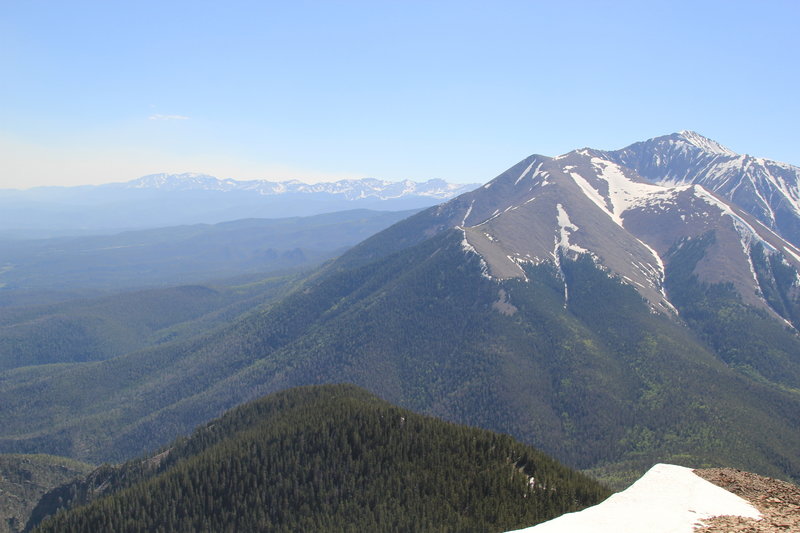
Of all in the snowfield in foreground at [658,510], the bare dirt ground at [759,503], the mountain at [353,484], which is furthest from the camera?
the mountain at [353,484]

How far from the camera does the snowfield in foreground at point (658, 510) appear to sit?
4781 cm

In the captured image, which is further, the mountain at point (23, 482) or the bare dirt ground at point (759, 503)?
the mountain at point (23, 482)

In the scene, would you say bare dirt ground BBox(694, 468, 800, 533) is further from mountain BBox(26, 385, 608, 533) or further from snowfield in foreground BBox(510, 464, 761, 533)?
mountain BBox(26, 385, 608, 533)

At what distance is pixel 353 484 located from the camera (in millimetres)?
104000

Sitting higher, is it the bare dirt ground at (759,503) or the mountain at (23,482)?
the bare dirt ground at (759,503)

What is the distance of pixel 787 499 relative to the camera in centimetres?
Answer: 5347

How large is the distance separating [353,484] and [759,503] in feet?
234

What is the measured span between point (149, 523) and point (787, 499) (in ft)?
357

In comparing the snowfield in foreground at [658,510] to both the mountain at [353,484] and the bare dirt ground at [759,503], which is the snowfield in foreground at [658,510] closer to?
the bare dirt ground at [759,503]

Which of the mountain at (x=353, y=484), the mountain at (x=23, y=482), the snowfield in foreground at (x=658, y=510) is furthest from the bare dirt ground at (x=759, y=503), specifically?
the mountain at (x=23, y=482)

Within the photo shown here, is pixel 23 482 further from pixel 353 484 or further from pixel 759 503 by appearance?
pixel 759 503

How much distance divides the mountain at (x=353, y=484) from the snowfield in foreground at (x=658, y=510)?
30.6 meters

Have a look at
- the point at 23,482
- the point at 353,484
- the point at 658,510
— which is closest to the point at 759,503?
the point at 658,510

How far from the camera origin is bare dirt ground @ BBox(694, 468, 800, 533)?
4572cm
